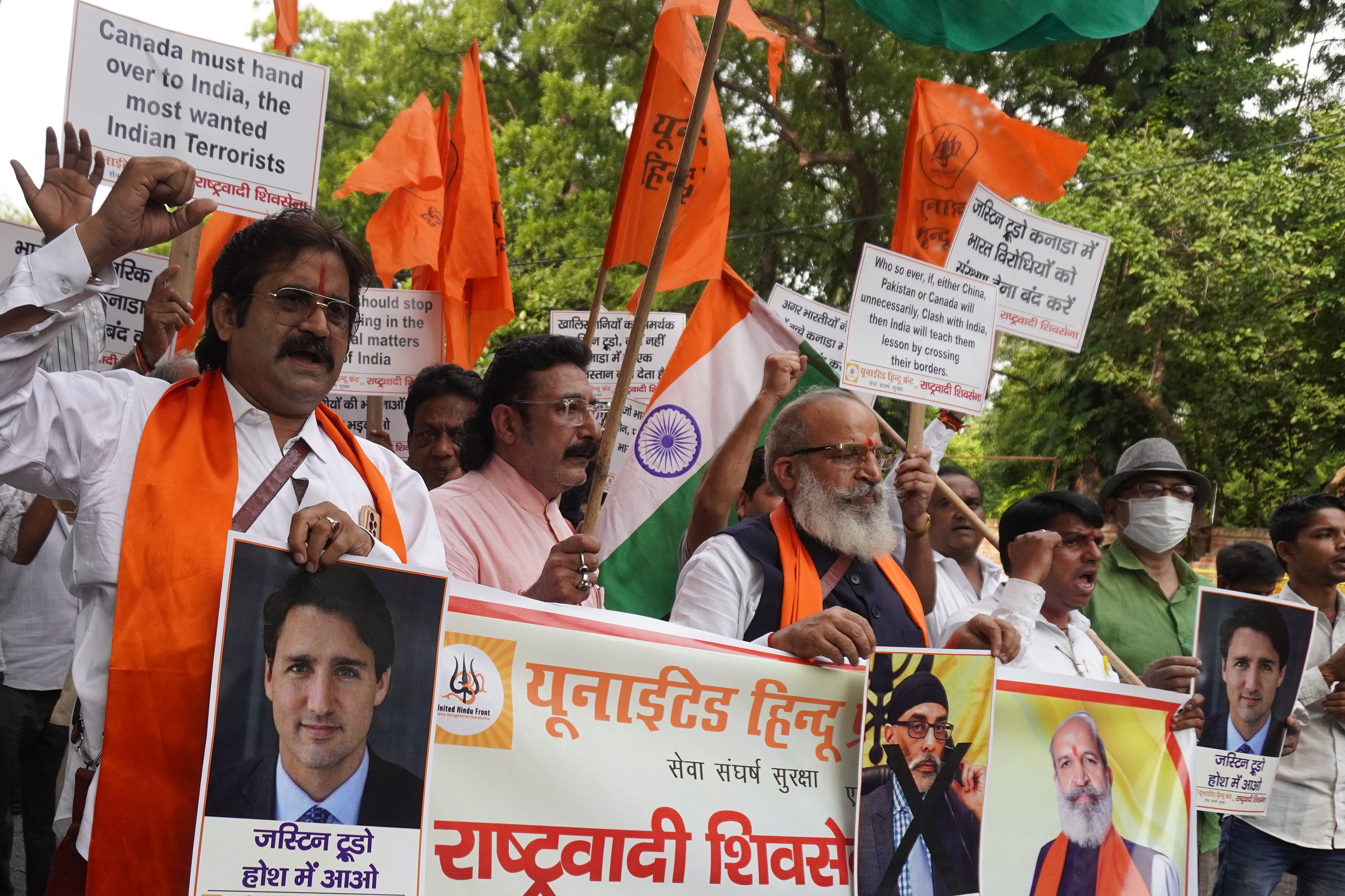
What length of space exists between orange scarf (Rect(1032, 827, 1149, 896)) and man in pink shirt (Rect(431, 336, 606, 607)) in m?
1.31

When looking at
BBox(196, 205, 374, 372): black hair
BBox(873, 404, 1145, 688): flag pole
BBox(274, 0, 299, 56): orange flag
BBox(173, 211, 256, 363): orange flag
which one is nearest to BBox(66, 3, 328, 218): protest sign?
BBox(173, 211, 256, 363): orange flag

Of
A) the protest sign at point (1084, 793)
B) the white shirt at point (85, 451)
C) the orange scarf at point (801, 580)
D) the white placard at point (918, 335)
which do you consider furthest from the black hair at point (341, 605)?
the white placard at point (918, 335)

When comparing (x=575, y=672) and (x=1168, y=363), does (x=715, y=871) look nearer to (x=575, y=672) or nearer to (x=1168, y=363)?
(x=575, y=672)

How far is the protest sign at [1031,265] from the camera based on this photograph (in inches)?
222

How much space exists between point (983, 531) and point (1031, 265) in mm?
1824

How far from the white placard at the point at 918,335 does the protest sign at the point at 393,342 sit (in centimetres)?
211

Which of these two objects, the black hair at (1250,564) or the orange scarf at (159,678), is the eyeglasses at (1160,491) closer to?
the black hair at (1250,564)

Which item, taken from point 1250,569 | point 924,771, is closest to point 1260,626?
point 924,771

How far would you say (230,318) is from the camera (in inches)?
101

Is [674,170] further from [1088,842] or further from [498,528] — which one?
[1088,842]

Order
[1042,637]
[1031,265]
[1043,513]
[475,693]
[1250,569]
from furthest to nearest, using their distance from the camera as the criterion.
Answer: [1250,569], [1031,265], [1043,513], [1042,637], [475,693]

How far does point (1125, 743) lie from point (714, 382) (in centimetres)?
245

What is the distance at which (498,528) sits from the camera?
362 cm

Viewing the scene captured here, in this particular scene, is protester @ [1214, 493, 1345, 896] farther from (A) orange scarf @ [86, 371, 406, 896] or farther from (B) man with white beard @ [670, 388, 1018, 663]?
(A) orange scarf @ [86, 371, 406, 896]
